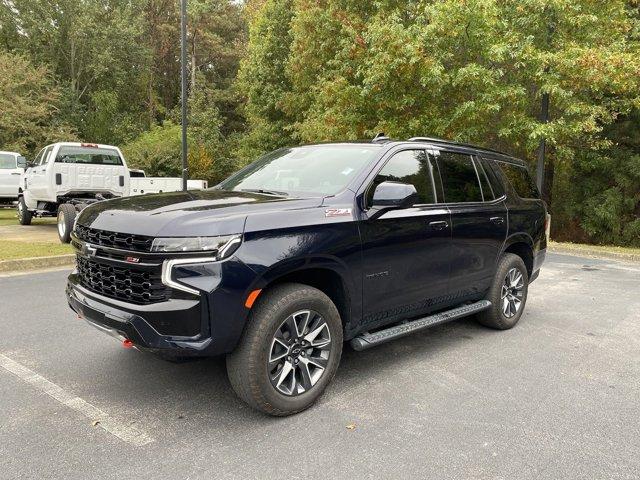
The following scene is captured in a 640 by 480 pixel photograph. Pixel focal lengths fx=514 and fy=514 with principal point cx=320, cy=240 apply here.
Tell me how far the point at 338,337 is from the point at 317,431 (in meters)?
0.67

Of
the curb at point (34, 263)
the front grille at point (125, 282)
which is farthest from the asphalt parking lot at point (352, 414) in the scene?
the curb at point (34, 263)

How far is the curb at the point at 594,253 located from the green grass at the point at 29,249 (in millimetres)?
11048

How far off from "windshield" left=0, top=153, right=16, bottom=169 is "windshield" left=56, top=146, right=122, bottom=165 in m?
7.67

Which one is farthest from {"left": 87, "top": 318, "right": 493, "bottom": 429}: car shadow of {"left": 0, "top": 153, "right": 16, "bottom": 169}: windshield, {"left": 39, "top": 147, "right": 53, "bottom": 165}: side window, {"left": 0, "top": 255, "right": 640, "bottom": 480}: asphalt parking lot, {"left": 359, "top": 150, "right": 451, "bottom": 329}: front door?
{"left": 0, "top": 153, "right": 16, "bottom": 169}: windshield

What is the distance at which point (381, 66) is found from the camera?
13250 millimetres

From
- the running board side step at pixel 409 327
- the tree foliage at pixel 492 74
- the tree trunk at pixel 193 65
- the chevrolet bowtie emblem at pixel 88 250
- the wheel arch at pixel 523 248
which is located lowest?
the running board side step at pixel 409 327

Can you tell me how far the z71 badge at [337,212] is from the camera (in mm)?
3607

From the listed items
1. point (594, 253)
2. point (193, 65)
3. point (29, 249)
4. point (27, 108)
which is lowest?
point (594, 253)

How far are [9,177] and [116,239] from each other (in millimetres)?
16992

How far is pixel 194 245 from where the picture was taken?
304 centimetres

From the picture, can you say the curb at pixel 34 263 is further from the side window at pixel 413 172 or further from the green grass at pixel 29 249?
the side window at pixel 413 172

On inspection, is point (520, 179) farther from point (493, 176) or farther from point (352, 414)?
point (352, 414)

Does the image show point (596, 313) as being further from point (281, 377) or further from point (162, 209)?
point (162, 209)

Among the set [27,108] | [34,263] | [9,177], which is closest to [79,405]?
[34,263]
